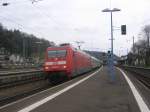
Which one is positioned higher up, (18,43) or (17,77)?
(18,43)

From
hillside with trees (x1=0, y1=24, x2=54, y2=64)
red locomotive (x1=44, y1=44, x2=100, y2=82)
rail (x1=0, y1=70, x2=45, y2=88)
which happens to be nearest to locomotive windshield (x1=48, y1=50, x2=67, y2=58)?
red locomotive (x1=44, y1=44, x2=100, y2=82)

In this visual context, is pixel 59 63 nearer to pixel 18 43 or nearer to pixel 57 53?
pixel 57 53

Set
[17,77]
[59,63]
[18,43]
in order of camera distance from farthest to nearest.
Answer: [18,43], [17,77], [59,63]

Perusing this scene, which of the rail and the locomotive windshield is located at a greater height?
the locomotive windshield

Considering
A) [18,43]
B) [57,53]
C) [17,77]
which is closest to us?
[57,53]

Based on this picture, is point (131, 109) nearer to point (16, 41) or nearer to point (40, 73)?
point (40, 73)

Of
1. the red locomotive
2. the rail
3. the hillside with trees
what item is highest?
the hillside with trees

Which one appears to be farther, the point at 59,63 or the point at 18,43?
the point at 18,43

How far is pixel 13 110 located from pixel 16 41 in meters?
100

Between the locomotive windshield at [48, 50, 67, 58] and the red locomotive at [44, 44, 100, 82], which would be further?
the locomotive windshield at [48, 50, 67, 58]

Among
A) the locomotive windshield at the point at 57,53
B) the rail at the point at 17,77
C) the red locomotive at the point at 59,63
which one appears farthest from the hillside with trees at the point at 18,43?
the red locomotive at the point at 59,63

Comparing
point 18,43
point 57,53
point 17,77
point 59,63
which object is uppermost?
point 18,43

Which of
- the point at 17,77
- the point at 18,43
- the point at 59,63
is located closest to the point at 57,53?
the point at 59,63

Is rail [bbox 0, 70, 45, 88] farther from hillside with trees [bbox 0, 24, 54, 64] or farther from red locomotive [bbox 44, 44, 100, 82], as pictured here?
hillside with trees [bbox 0, 24, 54, 64]
